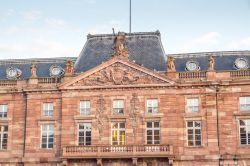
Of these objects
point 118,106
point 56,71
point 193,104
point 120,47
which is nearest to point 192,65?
point 193,104

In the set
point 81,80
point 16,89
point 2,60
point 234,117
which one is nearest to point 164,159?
point 234,117

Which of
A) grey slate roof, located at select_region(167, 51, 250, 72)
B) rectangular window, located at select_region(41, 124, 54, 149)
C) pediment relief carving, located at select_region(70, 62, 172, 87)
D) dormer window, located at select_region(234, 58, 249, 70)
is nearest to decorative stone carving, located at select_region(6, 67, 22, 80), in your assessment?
rectangular window, located at select_region(41, 124, 54, 149)

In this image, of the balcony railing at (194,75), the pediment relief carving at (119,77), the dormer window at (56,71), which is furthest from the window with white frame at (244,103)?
the dormer window at (56,71)

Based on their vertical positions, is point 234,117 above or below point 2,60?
below

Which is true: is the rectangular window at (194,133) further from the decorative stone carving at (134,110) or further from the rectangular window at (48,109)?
the rectangular window at (48,109)

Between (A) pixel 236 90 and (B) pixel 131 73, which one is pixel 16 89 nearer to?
(B) pixel 131 73

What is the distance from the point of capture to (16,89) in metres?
54.0

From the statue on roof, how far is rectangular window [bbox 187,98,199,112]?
7.78m

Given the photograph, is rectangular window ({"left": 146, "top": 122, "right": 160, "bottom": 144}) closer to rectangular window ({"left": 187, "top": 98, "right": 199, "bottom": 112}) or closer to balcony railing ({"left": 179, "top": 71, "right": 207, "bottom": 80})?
rectangular window ({"left": 187, "top": 98, "right": 199, "bottom": 112})

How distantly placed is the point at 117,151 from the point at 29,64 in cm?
1633

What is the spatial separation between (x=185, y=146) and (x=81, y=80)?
1236 centimetres

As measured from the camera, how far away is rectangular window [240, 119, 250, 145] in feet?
162

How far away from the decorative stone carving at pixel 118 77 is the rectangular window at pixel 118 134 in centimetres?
428

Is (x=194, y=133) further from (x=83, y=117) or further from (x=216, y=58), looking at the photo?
(x=83, y=117)
